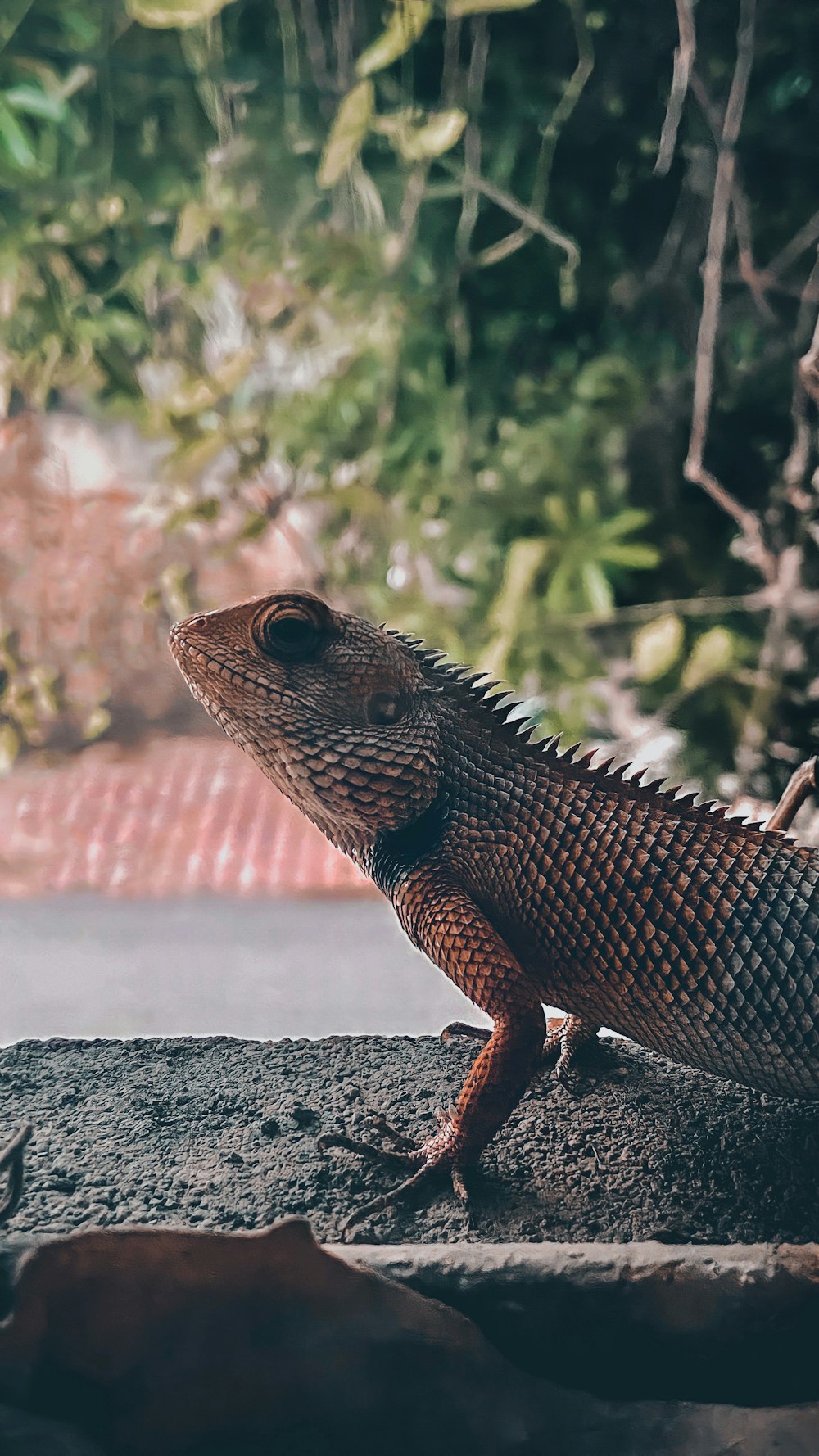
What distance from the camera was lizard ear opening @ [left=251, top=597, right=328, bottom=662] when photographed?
820 millimetres

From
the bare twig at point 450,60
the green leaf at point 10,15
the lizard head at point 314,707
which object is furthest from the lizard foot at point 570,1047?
the green leaf at point 10,15

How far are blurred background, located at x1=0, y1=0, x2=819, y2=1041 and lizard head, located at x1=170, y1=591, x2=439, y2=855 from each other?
2.03 feet

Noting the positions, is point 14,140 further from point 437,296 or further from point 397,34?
point 437,296

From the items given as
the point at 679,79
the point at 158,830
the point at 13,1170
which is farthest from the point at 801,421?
the point at 13,1170

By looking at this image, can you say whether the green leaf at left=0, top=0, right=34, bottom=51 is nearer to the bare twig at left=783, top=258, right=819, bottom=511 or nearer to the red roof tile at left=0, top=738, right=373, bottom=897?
the red roof tile at left=0, top=738, right=373, bottom=897

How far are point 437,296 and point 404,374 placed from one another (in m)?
0.13

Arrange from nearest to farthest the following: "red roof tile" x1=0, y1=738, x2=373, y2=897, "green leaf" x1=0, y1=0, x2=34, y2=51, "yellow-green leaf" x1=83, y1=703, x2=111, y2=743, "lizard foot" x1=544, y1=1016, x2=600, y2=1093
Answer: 1. "lizard foot" x1=544, y1=1016, x2=600, y2=1093
2. "green leaf" x1=0, y1=0, x2=34, y2=51
3. "red roof tile" x1=0, y1=738, x2=373, y2=897
4. "yellow-green leaf" x1=83, y1=703, x2=111, y2=743

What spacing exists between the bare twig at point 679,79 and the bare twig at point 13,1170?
151 cm

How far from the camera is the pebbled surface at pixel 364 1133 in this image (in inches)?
30.5

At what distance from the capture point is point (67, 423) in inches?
91.2

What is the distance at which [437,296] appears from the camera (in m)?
1.75

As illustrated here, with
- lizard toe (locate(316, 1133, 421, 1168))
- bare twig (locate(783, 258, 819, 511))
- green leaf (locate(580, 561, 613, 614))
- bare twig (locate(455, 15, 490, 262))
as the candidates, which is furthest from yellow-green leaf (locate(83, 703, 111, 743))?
lizard toe (locate(316, 1133, 421, 1168))

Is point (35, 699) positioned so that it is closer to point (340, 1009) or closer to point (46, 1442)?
point (340, 1009)

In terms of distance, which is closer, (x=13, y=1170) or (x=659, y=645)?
(x=13, y=1170)
